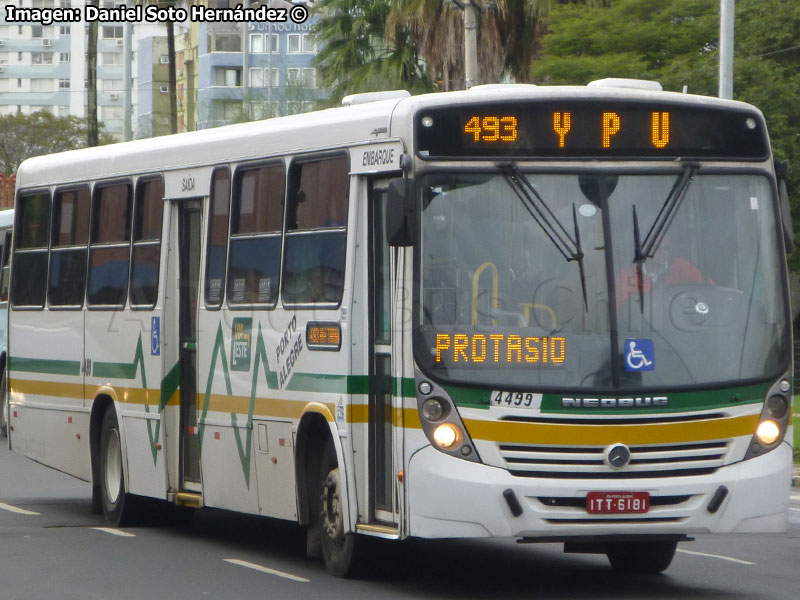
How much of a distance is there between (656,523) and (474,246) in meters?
1.80

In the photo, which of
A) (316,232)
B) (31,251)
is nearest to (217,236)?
Answer: (316,232)

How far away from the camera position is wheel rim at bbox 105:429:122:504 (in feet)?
46.5

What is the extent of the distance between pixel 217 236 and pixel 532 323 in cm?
343

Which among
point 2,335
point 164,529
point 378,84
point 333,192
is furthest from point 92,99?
point 333,192

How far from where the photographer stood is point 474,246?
977cm

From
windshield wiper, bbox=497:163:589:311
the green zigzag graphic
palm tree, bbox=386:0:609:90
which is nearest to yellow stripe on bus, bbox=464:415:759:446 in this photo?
windshield wiper, bbox=497:163:589:311

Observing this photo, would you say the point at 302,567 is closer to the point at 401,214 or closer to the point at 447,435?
the point at 447,435

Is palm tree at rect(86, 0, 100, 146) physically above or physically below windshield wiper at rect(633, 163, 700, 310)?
above

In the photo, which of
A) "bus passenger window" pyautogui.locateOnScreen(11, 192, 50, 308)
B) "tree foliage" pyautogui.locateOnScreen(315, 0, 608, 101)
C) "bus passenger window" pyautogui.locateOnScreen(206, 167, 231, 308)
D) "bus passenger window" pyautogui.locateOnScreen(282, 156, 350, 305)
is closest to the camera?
"bus passenger window" pyautogui.locateOnScreen(282, 156, 350, 305)

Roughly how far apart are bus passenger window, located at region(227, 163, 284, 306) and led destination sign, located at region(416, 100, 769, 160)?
1950mm

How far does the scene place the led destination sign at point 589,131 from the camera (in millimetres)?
9914

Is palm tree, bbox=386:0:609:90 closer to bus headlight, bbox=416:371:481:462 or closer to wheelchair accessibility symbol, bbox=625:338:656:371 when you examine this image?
wheelchair accessibility symbol, bbox=625:338:656:371

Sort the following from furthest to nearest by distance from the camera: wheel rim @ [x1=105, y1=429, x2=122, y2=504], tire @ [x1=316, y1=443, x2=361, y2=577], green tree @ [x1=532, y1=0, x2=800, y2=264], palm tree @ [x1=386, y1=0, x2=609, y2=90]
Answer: green tree @ [x1=532, y1=0, x2=800, y2=264] → palm tree @ [x1=386, y1=0, x2=609, y2=90] → wheel rim @ [x1=105, y1=429, x2=122, y2=504] → tire @ [x1=316, y1=443, x2=361, y2=577]

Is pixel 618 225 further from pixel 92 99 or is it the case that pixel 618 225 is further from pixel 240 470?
pixel 92 99
